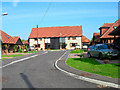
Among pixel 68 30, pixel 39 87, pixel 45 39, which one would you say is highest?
pixel 68 30

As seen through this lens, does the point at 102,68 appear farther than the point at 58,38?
No

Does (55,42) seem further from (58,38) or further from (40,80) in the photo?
(40,80)

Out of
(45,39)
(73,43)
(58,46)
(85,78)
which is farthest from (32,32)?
(85,78)

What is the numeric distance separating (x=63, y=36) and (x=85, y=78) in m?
49.4

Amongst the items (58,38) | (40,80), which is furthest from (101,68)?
(58,38)

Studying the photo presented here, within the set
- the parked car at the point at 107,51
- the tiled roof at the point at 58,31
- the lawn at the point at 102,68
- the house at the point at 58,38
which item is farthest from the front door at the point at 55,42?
the lawn at the point at 102,68

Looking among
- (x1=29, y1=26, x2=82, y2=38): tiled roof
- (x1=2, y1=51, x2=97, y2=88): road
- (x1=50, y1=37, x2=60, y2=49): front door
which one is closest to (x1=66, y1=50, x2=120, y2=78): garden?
(x1=2, y1=51, x2=97, y2=88): road

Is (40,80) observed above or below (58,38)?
below

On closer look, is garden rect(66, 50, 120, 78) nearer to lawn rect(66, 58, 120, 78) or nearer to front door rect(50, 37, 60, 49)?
lawn rect(66, 58, 120, 78)

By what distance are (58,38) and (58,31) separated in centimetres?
357

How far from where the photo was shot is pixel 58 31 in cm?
5875

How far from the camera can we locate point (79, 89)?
5.24 meters

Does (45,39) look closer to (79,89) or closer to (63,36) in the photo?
(63,36)

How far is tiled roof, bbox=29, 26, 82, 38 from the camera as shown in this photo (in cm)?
5629
